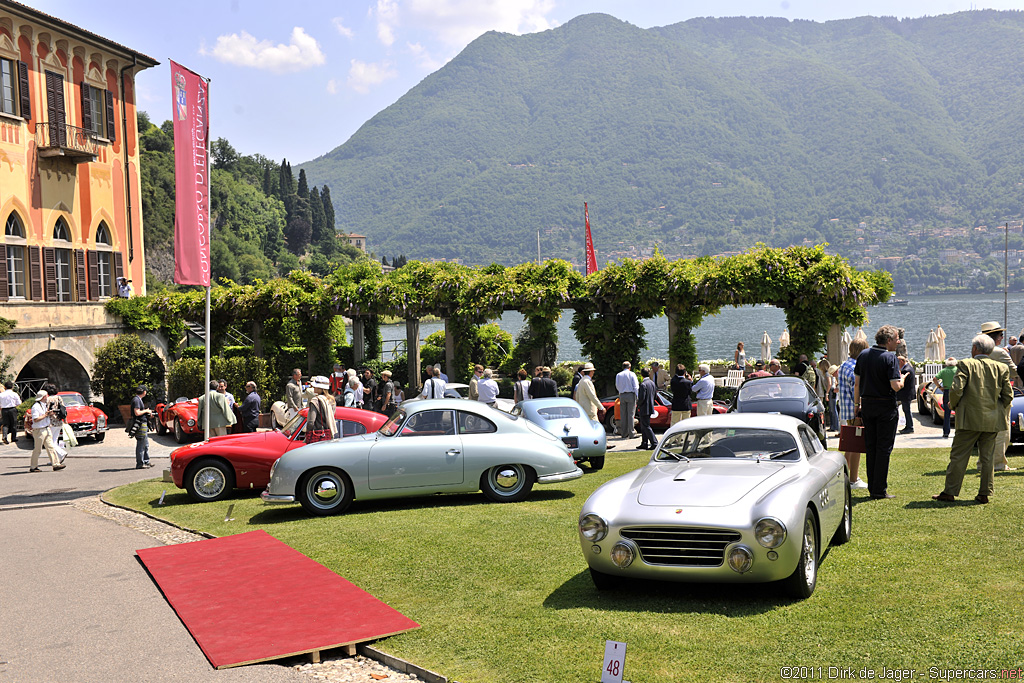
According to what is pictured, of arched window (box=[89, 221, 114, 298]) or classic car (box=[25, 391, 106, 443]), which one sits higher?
arched window (box=[89, 221, 114, 298])

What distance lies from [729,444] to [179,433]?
18412 mm

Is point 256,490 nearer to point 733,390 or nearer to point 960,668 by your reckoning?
point 960,668

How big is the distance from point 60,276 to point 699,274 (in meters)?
22.8

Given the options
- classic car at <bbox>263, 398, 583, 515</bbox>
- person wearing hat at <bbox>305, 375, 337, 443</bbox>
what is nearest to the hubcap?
person wearing hat at <bbox>305, 375, 337, 443</bbox>

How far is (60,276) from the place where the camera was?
1211 inches

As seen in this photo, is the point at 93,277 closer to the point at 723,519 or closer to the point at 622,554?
the point at 622,554

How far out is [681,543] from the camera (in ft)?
20.9

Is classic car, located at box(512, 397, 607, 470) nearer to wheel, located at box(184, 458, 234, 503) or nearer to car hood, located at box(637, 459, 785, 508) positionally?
wheel, located at box(184, 458, 234, 503)

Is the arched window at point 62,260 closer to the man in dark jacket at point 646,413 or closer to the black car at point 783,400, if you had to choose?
the man in dark jacket at point 646,413

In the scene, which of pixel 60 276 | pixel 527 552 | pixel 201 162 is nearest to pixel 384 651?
pixel 527 552

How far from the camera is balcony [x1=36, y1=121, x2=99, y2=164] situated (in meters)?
29.6

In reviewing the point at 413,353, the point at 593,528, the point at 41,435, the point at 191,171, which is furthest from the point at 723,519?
the point at 413,353

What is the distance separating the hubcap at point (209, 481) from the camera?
13.4 m

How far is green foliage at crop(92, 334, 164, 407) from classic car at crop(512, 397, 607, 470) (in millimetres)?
18474
